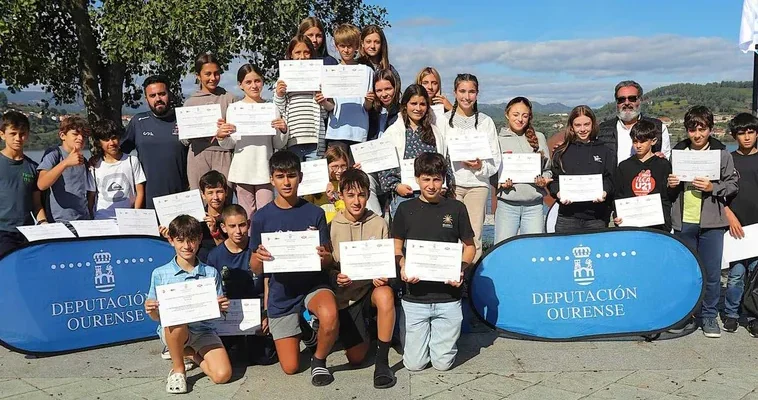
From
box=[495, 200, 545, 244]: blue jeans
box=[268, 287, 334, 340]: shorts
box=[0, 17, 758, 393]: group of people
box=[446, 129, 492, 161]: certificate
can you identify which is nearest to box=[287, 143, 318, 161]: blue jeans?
box=[0, 17, 758, 393]: group of people

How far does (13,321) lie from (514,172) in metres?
4.39

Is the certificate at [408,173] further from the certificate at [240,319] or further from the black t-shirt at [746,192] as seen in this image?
the black t-shirt at [746,192]

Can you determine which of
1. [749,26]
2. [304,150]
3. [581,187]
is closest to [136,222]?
[304,150]

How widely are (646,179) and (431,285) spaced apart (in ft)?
7.16

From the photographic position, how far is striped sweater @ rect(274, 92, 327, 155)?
6.17 meters

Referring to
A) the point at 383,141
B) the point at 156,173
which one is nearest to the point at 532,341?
the point at 383,141

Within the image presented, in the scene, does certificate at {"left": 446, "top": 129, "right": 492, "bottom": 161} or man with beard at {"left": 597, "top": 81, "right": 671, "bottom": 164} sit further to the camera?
man with beard at {"left": 597, "top": 81, "right": 671, "bottom": 164}

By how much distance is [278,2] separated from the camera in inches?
487

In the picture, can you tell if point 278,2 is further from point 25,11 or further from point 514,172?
point 514,172

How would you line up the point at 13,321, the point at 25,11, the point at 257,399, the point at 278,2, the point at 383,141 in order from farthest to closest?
the point at 278,2
the point at 25,11
the point at 383,141
the point at 13,321
the point at 257,399

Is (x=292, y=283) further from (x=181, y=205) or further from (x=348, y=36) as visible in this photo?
(x=348, y=36)

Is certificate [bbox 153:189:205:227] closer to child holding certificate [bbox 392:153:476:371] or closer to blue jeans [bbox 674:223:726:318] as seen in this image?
child holding certificate [bbox 392:153:476:371]

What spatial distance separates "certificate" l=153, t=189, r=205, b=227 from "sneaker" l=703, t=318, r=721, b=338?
4402mm

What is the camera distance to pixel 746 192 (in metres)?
5.73
